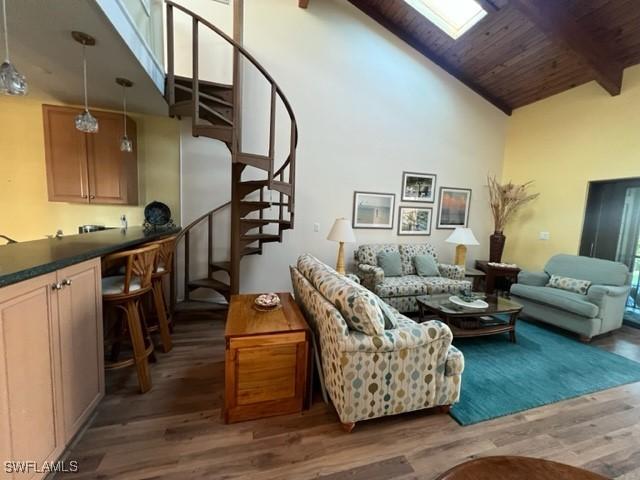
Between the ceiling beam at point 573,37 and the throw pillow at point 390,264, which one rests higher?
the ceiling beam at point 573,37

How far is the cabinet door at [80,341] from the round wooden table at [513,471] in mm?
1872

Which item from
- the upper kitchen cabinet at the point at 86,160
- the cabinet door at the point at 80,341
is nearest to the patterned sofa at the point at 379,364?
the cabinet door at the point at 80,341

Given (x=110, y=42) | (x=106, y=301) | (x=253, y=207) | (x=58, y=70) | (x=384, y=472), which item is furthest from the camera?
(x=253, y=207)

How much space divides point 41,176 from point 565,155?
7250 mm

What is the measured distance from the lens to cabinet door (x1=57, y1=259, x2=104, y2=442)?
4.68ft

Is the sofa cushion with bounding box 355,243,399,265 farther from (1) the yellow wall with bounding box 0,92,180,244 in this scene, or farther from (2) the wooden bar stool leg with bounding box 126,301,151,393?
(2) the wooden bar stool leg with bounding box 126,301,151,393

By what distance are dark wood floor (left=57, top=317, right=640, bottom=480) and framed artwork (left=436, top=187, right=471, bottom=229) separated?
3265mm

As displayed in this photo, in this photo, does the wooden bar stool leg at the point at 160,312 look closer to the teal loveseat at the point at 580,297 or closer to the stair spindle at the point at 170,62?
the stair spindle at the point at 170,62

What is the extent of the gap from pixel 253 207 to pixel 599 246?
194 inches

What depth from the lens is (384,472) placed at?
1458 mm

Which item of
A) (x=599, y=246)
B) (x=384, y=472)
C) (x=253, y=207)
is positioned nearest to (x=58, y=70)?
(x=253, y=207)

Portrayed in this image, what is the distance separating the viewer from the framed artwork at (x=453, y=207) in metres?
4.91

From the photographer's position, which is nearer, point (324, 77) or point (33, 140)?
point (33, 140)

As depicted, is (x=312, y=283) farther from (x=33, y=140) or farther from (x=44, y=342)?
(x=33, y=140)
